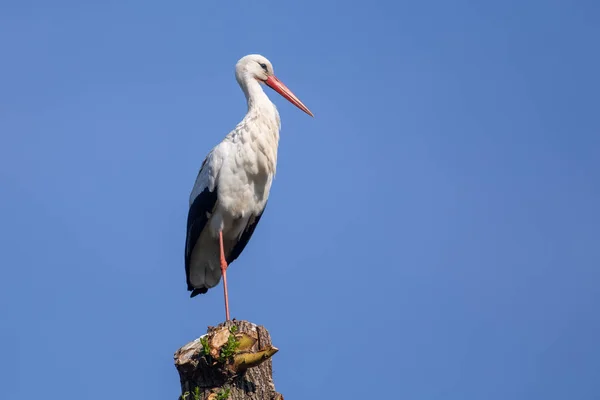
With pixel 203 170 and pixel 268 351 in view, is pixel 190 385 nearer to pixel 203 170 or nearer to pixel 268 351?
pixel 268 351

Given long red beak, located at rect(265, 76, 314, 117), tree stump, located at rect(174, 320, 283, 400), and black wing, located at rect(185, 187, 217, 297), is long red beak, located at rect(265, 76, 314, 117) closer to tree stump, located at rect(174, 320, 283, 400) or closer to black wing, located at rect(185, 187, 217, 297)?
black wing, located at rect(185, 187, 217, 297)

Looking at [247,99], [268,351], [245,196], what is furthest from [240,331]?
[247,99]

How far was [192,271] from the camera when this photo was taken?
11469 millimetres

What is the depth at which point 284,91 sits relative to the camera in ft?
39.4

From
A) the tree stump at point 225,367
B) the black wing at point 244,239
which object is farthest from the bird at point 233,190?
the tree stump at point 225,367

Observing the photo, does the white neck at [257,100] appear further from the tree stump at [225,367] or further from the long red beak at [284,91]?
the tree stump at [225,367]

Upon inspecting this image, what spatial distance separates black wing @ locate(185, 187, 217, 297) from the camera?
1091 cm

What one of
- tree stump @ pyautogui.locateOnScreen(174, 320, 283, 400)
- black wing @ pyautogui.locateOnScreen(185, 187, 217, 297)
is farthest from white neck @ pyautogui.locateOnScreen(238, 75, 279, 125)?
tree stump @ pyautogui.locateOnScreen(174, 320, 283, 400)

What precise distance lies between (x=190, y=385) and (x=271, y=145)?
3.81 m

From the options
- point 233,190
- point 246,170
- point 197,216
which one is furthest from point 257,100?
point 197,216

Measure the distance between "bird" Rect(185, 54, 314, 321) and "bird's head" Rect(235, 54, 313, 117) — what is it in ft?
0.04

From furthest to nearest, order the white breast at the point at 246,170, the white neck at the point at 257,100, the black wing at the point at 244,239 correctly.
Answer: the black wing at the point at 244,239 → the white neck at the point at 257,100 → the white breast at the point at 246,170

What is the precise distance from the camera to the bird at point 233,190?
10805mm

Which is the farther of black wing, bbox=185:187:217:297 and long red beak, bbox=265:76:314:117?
long red beak, bbox=265:76:314:117
